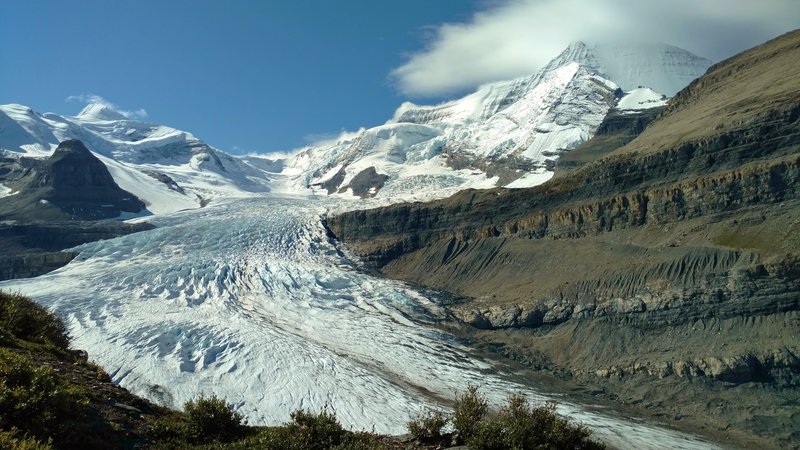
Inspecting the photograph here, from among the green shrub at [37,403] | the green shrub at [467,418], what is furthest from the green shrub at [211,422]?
the green shrub at [467,418]

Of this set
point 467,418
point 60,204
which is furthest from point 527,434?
point 60,204

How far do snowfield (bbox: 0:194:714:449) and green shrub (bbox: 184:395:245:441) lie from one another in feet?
92.1

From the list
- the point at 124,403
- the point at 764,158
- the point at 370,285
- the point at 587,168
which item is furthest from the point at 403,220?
the point at 124,403

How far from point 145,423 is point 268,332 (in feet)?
162

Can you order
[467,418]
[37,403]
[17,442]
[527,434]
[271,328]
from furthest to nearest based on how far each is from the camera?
[271,328] < [467,418] < [527,434] < [37,403] < [17,442]

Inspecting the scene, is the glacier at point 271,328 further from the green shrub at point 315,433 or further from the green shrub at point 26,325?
the green shrub at point 315,433

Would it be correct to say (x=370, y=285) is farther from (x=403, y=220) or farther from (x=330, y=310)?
(x=403, y=220)

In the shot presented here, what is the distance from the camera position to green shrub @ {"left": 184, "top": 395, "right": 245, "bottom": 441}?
540 inches

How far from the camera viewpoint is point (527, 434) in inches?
537

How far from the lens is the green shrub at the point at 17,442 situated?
29.0 feet

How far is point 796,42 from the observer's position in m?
83.2

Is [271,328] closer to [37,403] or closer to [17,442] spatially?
[37,403]

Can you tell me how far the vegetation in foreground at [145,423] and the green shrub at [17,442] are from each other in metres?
0.01

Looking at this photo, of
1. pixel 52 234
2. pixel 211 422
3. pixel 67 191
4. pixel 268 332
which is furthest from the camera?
pixel 67 191
